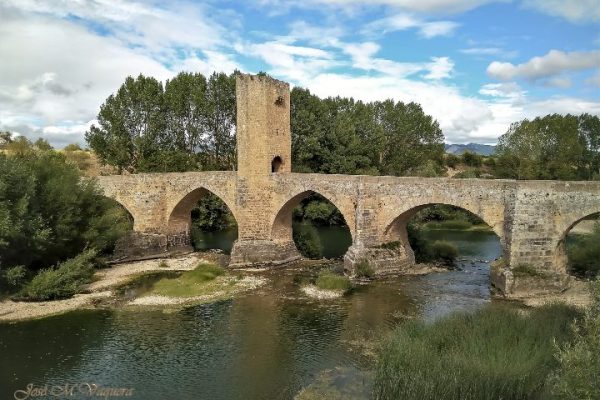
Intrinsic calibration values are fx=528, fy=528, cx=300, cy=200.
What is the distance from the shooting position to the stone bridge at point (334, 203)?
55.6ft

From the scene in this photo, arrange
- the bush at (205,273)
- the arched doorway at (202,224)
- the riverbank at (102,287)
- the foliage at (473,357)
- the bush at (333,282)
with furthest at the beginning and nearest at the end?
1. the arched doorway at (202,224)
2. the bush at (205,273)
3. the bush at (333,282)
4. the riverbank at (102,287)
5. the foliage at (473,357)

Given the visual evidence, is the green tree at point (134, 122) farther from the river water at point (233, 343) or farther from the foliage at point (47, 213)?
the river water at point (233, 343)

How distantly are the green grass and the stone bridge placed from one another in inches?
77.8

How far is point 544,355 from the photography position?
10195 millimetres

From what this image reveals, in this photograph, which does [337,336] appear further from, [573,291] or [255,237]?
[255,237]

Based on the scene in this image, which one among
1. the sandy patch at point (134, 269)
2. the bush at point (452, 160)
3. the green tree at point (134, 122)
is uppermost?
the green tree at point (134, 122)

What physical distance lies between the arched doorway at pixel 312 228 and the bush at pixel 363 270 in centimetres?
430

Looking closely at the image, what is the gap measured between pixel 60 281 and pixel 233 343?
797 centimetres

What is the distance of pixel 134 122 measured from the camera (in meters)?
34.6

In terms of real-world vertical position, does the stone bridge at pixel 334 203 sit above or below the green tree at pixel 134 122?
below

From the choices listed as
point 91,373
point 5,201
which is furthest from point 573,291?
point 5,201

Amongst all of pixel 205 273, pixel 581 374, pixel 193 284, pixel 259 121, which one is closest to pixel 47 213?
pixel 193 284

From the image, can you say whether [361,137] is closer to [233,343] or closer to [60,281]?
[60,281]

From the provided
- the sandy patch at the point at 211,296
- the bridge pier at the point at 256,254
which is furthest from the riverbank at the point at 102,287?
the bridge pier at the point at 256,254
